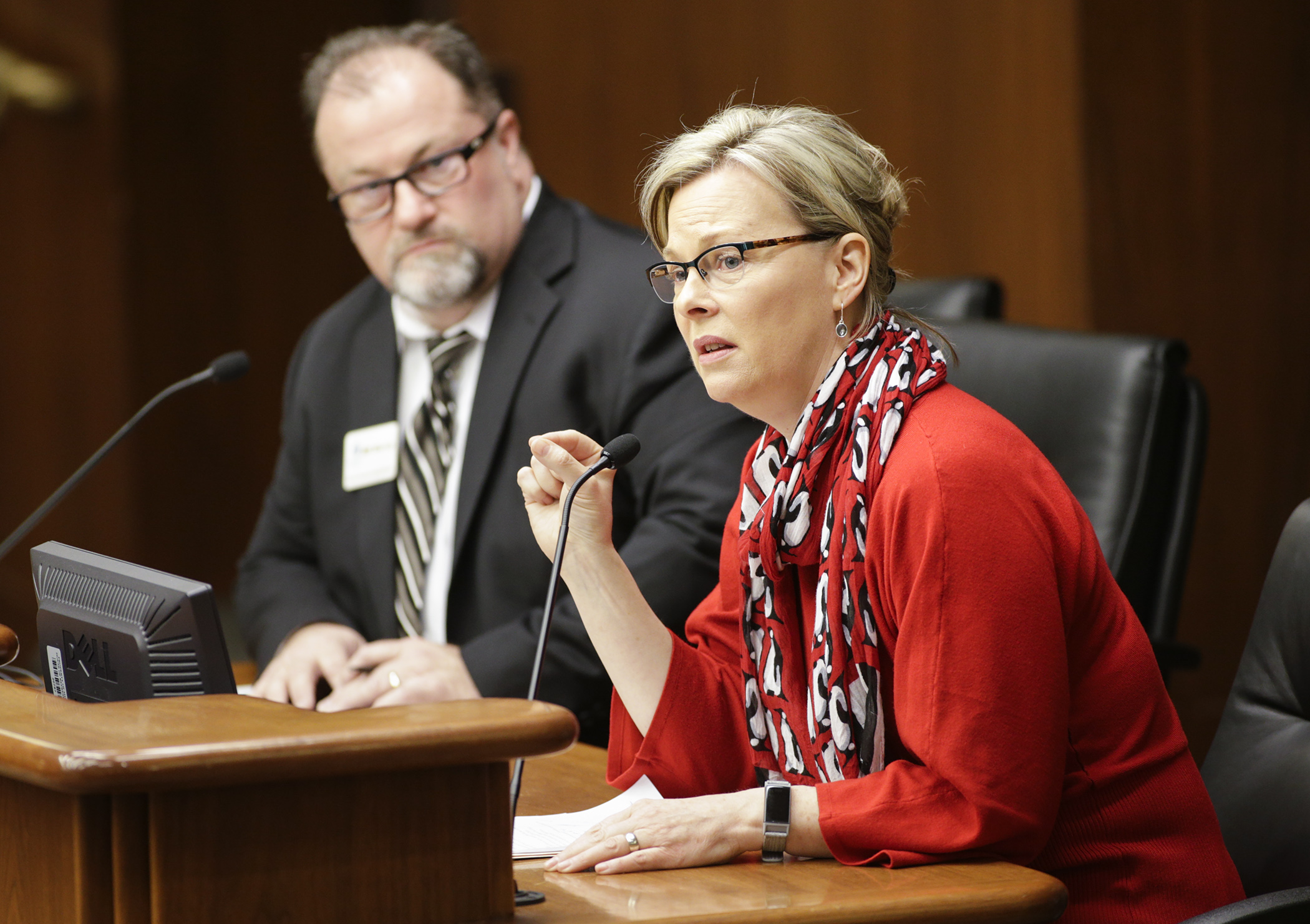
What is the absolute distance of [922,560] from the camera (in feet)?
4.00

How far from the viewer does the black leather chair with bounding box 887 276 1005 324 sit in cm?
245

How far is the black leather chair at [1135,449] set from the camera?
6.31 ft

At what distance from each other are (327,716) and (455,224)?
1.46 m

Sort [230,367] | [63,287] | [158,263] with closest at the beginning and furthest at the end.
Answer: [230,367], [63,287], [158,263]

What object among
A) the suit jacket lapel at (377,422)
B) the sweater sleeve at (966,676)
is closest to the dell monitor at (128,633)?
the sweater sleeve at (966,676)

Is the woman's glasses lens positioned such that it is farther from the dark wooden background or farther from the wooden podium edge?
the wooden podium edge

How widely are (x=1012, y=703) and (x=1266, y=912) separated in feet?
0.83

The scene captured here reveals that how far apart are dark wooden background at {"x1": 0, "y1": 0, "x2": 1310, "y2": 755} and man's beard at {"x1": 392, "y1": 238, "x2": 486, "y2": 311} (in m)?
1.00

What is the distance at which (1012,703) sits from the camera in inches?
47.3

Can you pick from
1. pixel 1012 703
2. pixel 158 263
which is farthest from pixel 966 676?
pixel 158 263

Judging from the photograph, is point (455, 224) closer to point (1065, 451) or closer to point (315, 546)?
point (315, 546)

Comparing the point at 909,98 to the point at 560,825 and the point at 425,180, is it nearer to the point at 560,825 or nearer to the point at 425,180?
the point at 425,180

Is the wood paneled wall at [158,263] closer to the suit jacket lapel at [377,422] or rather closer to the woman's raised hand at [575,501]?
the suit jacket lapel at [377,422]

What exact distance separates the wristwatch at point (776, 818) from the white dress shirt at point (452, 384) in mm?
1135
